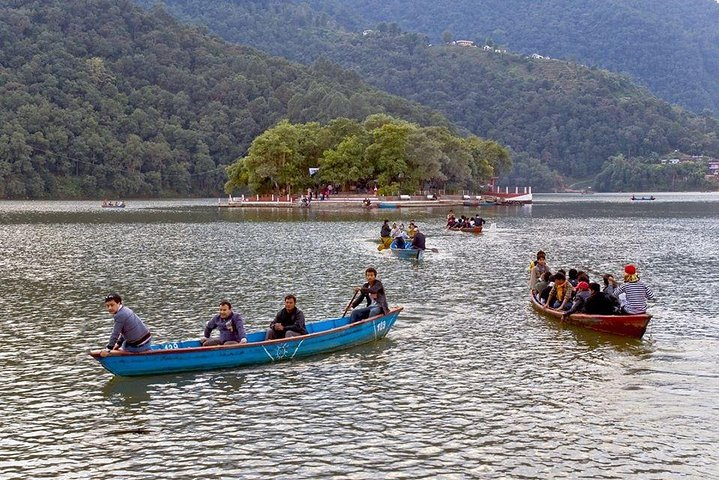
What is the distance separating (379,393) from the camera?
1889 cm

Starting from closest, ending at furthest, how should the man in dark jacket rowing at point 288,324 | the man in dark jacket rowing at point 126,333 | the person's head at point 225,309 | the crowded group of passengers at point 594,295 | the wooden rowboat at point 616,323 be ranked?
the man in dark jacket rowing at point 126,333 < the person's head at point 225,309 < the man in dark jacket rowing at point 288,324 < the wooden rowboat at point 616,323 < the crowded group of passengers at point 594,295

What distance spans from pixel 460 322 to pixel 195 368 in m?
10.9

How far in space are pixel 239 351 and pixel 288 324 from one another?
6.92 feet

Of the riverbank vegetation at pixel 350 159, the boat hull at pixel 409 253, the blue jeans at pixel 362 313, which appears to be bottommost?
the blue jeans at pixel 362 313

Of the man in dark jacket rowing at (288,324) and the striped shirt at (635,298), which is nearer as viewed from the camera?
the man in dark jacket rowing at (288,324)

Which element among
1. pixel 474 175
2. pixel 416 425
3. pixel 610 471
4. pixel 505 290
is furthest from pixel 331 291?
pixel 474 175

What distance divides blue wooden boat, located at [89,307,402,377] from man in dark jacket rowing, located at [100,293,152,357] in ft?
1.24

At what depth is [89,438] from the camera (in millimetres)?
15844

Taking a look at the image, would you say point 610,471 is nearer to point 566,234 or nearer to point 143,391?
point 143,391

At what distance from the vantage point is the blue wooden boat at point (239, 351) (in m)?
19.7

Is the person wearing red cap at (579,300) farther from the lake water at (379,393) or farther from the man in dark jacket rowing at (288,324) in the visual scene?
the man in dark jacket rowing at (288,324)

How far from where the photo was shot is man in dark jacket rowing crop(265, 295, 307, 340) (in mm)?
22094

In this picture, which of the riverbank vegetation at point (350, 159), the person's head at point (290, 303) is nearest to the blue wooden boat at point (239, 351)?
the person's head at point (290, 303)

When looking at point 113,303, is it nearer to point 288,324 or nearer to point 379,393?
point 288,324
